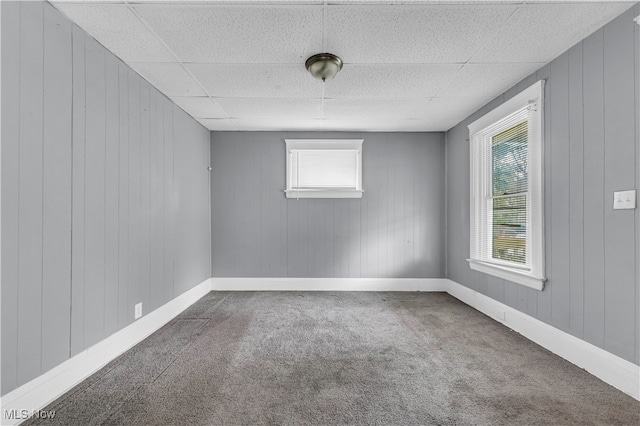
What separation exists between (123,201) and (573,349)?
3738 mm

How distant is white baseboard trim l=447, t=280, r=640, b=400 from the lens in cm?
179

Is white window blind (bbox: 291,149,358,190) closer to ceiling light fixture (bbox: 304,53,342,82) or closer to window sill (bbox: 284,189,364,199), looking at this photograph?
window sill (bbox: 284,189,364,199)

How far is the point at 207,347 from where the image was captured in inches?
96.0

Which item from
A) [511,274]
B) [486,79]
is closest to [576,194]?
[511,274]

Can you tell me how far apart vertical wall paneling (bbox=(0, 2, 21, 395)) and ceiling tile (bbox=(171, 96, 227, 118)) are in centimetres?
163

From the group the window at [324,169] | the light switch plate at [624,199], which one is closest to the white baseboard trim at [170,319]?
the light switch plate at [624,199]

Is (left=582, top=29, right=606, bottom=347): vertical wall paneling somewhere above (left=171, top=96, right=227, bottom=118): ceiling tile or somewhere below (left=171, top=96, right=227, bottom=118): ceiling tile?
below

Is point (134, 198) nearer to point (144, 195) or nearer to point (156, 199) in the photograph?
point (144, 195)

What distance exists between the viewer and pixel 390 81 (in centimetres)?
275

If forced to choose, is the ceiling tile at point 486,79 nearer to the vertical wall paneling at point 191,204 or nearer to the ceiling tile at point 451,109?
the ceiling tile at point 451,109

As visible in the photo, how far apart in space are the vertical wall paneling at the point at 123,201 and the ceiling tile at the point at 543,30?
291cm

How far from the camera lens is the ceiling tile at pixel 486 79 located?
2508mm

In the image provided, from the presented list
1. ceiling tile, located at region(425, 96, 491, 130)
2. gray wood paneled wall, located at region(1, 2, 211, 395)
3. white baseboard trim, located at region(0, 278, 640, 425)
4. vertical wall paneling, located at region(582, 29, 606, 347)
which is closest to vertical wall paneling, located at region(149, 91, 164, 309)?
gray wood paneled wall, located at region(1, 2, 211, 395)

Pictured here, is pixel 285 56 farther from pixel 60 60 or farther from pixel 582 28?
pixel 582 28
